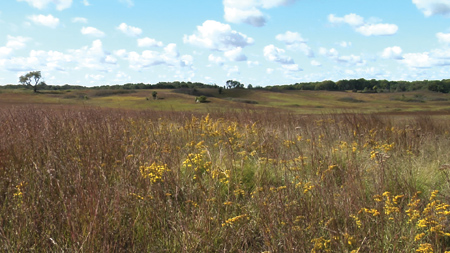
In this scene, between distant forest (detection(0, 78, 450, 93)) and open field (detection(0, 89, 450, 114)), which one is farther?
distant forest (detection(0, 78, 450, 93))

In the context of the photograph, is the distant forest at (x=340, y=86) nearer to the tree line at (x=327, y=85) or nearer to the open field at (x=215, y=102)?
the tree line at (x=327, y=85)

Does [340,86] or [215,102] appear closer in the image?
[215,102]

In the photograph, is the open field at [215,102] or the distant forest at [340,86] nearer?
the open field at [215,102]

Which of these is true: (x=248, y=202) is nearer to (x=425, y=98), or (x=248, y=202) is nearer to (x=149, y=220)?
(x=149, y=220)

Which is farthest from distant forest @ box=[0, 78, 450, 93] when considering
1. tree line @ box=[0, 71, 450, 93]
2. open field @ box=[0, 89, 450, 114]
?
open field @ box=[0, 89, 450, 114]

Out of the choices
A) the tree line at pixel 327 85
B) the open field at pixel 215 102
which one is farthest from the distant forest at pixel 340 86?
the open field at pixel 215 102

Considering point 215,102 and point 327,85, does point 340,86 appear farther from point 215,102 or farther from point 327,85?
point 215,102

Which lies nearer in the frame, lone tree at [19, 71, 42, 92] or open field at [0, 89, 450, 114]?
open field at [0, 89, 450, 114]

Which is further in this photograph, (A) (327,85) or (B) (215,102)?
(A) (327,85)

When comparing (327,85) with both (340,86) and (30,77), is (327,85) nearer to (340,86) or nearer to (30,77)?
(340,86)

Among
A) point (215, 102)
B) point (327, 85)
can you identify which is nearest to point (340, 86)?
point (327, 85)

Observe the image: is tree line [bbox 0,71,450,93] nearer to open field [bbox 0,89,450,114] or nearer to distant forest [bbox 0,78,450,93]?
distant forest [bbox 0,78,450,93]

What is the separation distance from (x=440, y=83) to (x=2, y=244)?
400 feet

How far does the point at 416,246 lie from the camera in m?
3.01
